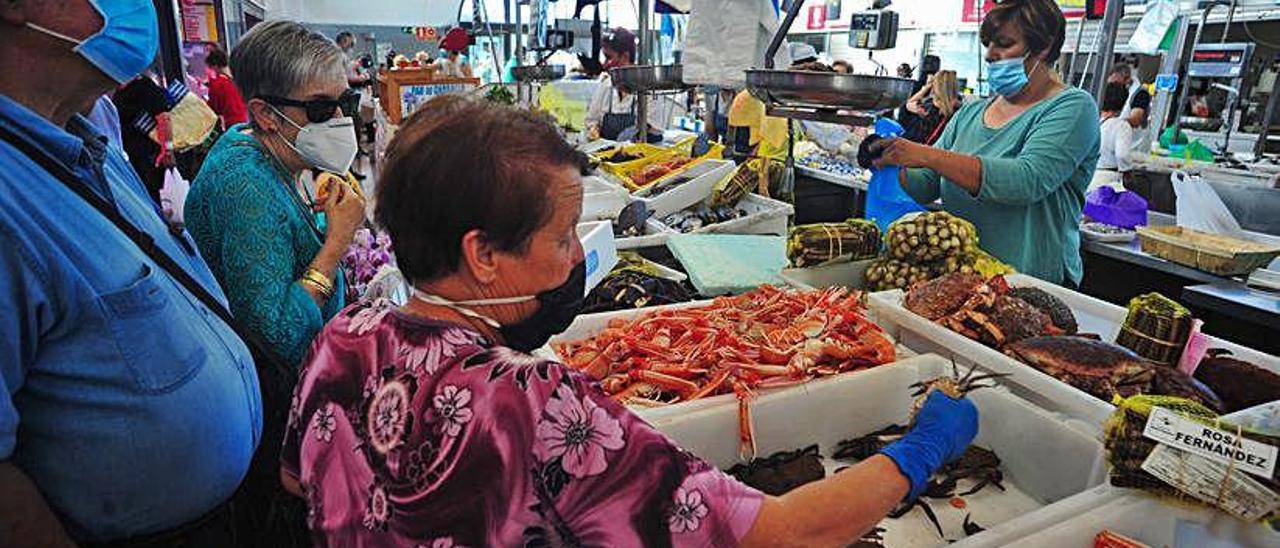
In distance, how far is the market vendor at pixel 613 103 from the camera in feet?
22.7

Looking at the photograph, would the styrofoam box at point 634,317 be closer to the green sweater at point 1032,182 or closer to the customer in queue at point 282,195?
the customer in queue at point 282,195

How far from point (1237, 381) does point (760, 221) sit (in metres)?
2.26

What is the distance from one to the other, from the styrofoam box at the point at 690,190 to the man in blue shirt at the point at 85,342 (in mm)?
2669

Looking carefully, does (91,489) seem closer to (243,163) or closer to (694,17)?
(243,163)

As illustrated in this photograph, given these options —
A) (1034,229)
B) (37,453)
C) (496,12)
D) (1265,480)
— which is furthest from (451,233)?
(496,12)

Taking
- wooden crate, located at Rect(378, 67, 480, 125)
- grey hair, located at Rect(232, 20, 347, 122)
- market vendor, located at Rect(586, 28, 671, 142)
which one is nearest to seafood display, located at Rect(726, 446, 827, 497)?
grey hair, located at Rect(232, 20, 347, 122)

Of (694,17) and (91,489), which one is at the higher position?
(694,17)

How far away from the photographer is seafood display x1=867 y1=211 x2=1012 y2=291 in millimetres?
2408

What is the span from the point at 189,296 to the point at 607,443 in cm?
93

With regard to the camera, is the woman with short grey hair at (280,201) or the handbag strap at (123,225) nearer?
the handbag strap at (123,225)

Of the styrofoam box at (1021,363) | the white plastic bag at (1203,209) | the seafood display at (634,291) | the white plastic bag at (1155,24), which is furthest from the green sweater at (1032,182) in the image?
the white plastic bag at (1155,24)

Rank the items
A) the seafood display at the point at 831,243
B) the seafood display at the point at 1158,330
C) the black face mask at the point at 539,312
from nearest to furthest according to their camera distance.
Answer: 1. the black face mask at the point at 539,312
2. the seafood display at the point at 1158,330
3. the seafood display at the point at 831,243

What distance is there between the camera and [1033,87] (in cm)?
260

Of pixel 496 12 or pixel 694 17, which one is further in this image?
pixel 496 12
